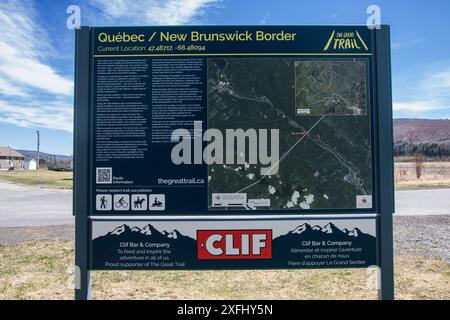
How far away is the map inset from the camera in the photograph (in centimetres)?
421

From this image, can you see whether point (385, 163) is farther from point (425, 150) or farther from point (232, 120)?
point (425, 150)

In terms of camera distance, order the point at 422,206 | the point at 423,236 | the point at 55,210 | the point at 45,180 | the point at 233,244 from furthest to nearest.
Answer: the point at 45,180
the point at 422,206
the point at 55,210
the point at 423,236
the point at 233,244

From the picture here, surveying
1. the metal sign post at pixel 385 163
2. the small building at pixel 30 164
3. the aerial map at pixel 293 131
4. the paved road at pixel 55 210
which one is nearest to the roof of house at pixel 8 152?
the small building at pixel 30 164

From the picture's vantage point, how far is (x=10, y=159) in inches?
3248

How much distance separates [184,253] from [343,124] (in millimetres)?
2613

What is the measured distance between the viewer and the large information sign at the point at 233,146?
4117mm

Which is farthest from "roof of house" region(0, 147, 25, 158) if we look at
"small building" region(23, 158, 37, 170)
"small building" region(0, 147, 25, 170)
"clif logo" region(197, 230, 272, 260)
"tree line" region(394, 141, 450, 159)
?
"clif logo" region(197, 230, 272, 260)

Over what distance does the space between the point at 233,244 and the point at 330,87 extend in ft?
7.75

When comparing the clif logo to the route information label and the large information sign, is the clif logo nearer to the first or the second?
the large information sign

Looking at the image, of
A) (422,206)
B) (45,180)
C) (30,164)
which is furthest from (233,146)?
(30,164)

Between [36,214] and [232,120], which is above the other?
[232,120]

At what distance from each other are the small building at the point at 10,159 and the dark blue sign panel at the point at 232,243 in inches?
3533

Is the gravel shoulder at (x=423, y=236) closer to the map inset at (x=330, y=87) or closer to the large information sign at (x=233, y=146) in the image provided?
the large information sign at (x=233, y=146)

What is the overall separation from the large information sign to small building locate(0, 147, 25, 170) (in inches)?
3531
